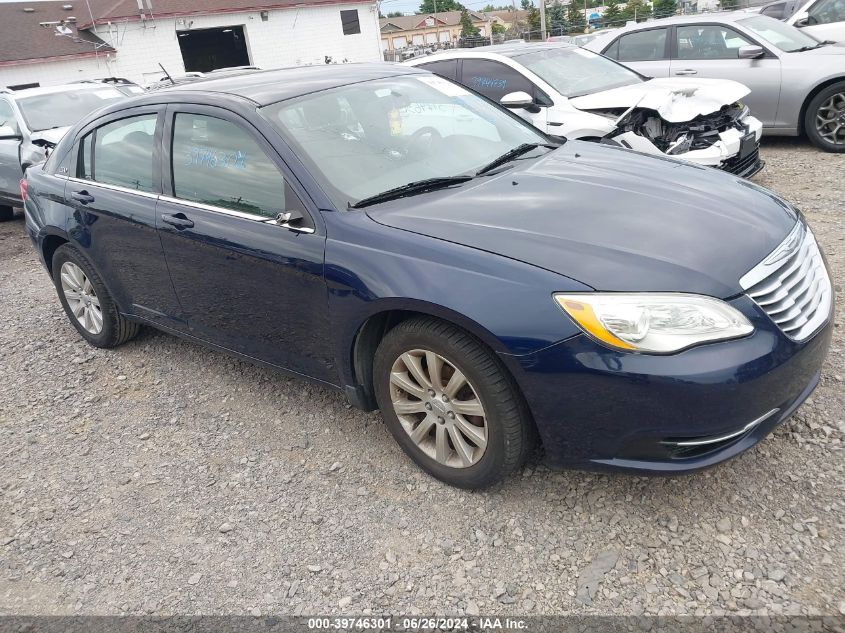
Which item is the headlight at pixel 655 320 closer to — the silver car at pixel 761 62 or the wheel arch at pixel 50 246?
the wheel arch at pixel 50 246

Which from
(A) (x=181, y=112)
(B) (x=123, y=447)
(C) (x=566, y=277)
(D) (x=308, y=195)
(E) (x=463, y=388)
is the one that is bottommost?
(B) (x=123, y=447)

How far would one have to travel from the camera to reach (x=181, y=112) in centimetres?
354

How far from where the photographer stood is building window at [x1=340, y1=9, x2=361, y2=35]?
34.2 m

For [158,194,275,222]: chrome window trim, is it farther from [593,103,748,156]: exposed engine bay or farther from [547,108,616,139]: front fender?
[593,103,748,156]: exposed engine bay

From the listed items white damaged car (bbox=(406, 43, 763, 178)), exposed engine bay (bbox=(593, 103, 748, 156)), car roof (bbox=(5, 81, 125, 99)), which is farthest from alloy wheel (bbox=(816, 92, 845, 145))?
car roof (bbox=(5, 81, 125, 99))

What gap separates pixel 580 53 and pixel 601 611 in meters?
6.78

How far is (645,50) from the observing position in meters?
8.77

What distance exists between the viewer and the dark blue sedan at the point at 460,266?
7.61 feet

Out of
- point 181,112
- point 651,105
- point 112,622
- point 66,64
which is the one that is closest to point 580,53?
point 651,105

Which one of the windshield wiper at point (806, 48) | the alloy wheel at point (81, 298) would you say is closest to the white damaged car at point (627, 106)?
the windshield wiper at point (806, 48)

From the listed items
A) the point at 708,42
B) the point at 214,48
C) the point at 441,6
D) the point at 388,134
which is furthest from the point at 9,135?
the point at 441,6

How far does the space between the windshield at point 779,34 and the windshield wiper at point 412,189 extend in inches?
261

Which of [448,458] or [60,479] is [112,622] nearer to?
[60,479]

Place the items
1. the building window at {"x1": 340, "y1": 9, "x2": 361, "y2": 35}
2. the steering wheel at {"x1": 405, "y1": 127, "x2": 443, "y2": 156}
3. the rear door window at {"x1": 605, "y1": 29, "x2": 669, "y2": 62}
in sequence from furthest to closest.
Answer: the building window at {"x1": 340, "y1": 9, "x2": 361, "y2": 35} < the rear door window at {"x1": 605, "y1": 29, "x2": 669, "y2": 62} < the steering wheel at {"x1": 405, "y1": 127, "x2": 443, "y2": 156}
